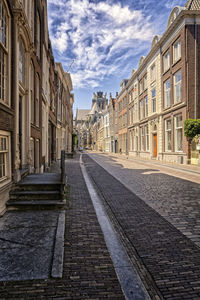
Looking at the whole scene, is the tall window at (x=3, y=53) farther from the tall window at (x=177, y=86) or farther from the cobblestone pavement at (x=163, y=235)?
the tall window at (x=177, y=86)

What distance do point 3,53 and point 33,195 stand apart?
409cm

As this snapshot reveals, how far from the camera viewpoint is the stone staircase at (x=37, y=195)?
216 inches

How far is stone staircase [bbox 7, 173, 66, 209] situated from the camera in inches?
216

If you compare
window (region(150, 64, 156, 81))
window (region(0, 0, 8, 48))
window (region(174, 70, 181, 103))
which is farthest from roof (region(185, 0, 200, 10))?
window (region(0, 0, 8, 48))

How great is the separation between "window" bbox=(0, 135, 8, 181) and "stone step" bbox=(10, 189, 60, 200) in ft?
1.99

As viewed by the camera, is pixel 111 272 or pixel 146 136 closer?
pixel 111 272

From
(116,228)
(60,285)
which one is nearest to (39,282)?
(60,285)

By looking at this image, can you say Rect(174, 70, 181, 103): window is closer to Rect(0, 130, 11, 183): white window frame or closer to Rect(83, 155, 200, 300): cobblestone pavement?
Rect(83, 155, 200, 300): cobblestone pavement

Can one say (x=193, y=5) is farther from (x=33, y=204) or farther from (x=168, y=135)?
(x=33, y=204)

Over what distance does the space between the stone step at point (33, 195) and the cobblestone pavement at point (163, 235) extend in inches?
69.1

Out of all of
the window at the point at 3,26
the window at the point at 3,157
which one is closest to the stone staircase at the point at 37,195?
the window at the point at 3,157

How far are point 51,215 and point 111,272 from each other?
2.65 meters

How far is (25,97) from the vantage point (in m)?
7.93

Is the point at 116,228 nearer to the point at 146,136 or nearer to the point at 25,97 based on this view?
the point at 25,97
